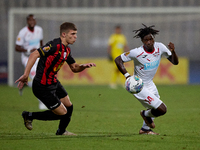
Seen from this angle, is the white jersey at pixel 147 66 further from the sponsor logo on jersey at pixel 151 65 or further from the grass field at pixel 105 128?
the grass field at pixel 105 128

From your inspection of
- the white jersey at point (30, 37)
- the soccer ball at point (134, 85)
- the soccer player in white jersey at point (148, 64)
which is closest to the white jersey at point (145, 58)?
the soccer player in white jersey at point (148, 64)

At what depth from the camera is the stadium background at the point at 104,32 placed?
16531 mm

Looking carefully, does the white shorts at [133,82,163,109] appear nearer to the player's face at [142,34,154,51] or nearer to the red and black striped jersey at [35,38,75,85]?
the player's face at [142,34,154,51]

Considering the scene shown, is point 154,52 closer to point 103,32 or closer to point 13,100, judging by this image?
point 13,100

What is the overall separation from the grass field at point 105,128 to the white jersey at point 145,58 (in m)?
1.01

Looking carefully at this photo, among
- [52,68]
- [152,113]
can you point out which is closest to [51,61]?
[52,68]

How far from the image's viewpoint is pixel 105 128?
687cm

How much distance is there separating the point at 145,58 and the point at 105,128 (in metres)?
1.56

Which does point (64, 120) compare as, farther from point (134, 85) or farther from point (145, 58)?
point (145, 58)

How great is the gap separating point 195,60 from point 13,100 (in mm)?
8729

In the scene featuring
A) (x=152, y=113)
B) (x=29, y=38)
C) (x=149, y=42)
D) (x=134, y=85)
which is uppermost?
(x=149, y=42)

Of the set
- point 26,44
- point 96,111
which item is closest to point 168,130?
point 96,111

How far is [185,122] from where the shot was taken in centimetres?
742

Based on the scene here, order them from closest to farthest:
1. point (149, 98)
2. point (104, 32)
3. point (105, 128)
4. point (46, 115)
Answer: point (46, 115), point (149, 98), point (105, 128), point (104, 32)
